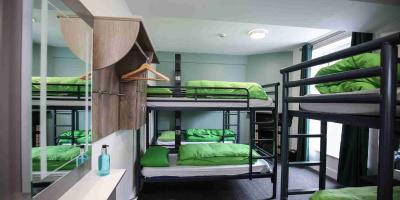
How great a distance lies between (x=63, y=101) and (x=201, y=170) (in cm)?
187

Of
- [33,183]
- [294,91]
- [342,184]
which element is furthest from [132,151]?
[294,91]

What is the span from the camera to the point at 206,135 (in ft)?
14.0

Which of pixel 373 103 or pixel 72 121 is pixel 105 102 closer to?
pixel 72 121

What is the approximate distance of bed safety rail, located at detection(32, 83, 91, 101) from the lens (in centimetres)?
68

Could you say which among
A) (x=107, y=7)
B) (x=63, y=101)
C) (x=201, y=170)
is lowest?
(x=201, y=170)

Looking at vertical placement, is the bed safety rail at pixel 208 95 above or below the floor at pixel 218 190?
above

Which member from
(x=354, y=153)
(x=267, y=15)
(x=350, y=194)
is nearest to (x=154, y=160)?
(x=350, y=194)

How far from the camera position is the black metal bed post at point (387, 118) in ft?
2.43

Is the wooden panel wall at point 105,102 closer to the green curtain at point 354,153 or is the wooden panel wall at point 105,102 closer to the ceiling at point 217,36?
the ceiling at point 217,36

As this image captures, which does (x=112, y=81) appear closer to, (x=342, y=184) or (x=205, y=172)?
(x=205, y=172)

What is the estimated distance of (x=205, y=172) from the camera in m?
2.42

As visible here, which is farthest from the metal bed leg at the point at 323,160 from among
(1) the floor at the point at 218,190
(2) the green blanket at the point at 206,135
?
(2) the green blanket at the point at 206,135

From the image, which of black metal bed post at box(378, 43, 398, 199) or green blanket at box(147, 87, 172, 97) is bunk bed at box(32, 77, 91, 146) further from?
green blanket at box(147, 87, 172, 97)

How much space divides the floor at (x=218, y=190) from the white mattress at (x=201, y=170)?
337 millimetres
